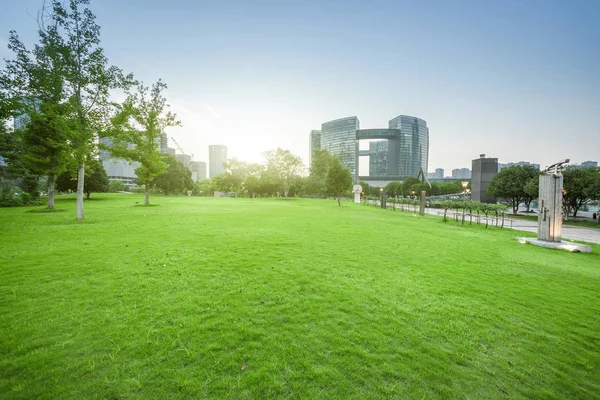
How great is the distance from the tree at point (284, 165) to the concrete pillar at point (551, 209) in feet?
203

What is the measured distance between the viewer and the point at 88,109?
1786 centimetres

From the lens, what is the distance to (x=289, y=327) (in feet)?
15.2

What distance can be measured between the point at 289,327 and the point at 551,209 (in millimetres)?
18056

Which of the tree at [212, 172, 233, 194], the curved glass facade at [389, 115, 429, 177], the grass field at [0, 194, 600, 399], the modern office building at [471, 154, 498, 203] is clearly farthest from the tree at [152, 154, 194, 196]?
the curved glass facade at [389, 115, 429, 177]

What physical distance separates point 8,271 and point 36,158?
26.7 metres

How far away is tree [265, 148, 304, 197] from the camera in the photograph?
72.2 m

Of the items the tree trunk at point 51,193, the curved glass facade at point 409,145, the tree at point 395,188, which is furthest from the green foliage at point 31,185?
the curved glass facade at point 409,145

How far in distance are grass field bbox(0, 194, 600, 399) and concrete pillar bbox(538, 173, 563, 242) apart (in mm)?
5934

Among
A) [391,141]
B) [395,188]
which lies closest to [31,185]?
[395,188]

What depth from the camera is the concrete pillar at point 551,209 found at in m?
13.7

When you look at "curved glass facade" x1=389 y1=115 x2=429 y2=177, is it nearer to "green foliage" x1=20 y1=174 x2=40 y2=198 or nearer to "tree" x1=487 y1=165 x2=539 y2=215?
"tree" x1=487 y1=165 x2=539 y2=215

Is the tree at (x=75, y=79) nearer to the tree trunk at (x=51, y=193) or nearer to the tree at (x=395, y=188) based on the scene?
the tree trunk at (x=51, y=193)

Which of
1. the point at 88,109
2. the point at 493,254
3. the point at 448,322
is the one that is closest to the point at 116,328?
the point at 448,322

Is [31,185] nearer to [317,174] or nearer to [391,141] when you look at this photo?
[317,174]
